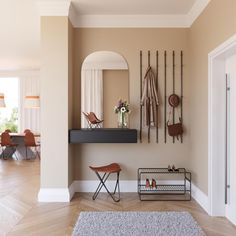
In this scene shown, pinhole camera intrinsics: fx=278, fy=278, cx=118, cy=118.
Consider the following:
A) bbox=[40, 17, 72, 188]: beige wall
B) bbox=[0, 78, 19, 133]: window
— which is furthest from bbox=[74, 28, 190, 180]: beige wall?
bbox=[0, 78, 19, 133]: window

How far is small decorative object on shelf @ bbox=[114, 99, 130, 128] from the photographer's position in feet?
14.2

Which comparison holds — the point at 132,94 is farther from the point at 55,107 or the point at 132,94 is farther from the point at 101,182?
the point at 101,182

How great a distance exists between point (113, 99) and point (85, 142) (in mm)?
864

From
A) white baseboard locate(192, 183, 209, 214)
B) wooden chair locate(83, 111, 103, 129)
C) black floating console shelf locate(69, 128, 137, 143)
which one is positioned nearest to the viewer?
white baseboard locate(192, 183, 209, 214)

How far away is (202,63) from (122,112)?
1389 millimetres

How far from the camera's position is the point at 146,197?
4164 mm

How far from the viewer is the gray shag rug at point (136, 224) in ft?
9.39

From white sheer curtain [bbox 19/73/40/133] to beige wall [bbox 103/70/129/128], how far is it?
4940 mm

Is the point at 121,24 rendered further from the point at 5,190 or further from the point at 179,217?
the point at 5,190

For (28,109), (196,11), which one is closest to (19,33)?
(196,11)

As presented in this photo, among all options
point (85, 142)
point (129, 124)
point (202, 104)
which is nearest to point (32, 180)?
point (85, 142)

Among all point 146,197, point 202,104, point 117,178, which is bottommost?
point 146,197

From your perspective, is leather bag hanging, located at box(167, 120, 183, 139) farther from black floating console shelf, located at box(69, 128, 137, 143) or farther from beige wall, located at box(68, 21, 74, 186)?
beige wall, located at box(68, 21, 74, 186)

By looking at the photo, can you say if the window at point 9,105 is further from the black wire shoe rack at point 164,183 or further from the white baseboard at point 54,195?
the black wire shoe rack at point 164,183
